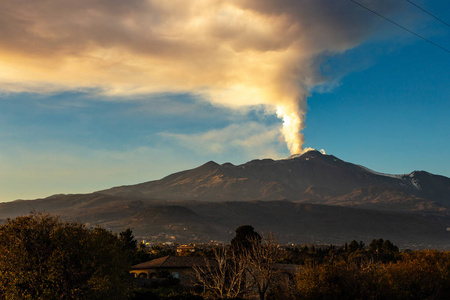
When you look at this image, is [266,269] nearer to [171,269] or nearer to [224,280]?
[224,280]

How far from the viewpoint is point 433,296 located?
46.6 m

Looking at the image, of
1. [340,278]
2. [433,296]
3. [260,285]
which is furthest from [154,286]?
[433,296]

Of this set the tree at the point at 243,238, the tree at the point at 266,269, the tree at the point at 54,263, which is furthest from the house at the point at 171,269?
the tree at the point at 54,263

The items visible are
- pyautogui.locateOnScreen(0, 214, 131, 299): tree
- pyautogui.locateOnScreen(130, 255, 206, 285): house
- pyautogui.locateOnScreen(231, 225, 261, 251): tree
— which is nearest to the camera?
pyautogui.locateOnScreen(0, 214, 131, 299): tree

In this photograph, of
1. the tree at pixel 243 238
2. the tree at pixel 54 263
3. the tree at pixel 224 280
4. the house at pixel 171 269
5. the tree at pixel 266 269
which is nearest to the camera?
the tree at pixel 54 263

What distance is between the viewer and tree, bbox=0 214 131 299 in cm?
3303

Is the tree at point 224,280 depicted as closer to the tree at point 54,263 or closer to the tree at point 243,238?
the tree at point 243,238

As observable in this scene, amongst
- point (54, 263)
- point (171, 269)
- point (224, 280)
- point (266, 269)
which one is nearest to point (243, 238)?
point (171, 269)

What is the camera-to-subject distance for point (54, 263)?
33.4 meters

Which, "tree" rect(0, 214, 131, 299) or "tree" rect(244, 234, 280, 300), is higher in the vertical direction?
"tree" rect(0, 214, 131, 299)

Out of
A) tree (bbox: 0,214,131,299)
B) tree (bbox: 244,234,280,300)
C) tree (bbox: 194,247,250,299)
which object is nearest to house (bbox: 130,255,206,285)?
tree (bbox: 194,247,250,299)

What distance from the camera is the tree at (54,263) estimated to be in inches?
1300

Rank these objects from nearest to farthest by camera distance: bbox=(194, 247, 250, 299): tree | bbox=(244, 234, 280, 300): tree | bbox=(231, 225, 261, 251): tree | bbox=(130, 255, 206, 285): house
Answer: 1. bbox=(194, 247, 250, 299): tree
2. bbox=(244, 234, 280, 300): tree
3. bbox=(130, 255, 206, 285): house
4. bbox=(231, 225, 261, 251): tree

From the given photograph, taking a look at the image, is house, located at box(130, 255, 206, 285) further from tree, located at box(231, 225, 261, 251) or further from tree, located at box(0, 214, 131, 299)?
tree, located at box(0, 214, 131, 299)
